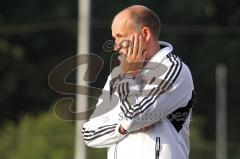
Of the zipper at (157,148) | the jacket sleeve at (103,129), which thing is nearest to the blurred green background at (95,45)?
the jacket sleeve at (103,129)

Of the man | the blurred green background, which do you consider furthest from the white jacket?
the blurred green background

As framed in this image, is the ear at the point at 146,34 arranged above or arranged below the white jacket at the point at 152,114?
above

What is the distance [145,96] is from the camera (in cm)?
398

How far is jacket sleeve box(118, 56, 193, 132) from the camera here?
3949 mm

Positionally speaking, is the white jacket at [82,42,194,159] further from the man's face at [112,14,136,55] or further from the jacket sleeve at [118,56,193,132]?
the man's face at [112,14,136,55]

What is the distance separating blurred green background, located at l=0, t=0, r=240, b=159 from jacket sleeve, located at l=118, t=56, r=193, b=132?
14486mm

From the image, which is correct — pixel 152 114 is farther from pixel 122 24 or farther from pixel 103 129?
pixel 122 24

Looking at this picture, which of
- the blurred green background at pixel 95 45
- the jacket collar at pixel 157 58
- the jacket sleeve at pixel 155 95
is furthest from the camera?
the blurred green background at pixel 95 45

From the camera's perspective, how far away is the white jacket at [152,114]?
3967mm

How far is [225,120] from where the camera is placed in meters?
18.8

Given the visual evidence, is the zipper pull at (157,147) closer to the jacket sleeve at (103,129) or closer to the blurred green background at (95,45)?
the jacket sleeve at (103,129)

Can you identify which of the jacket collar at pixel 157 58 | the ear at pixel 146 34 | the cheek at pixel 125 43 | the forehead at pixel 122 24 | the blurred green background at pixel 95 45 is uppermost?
the blurred green background at pixel 95 45

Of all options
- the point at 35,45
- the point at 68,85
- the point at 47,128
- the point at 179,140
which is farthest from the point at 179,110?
the point at 35,45

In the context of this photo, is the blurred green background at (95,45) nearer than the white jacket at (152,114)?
No
